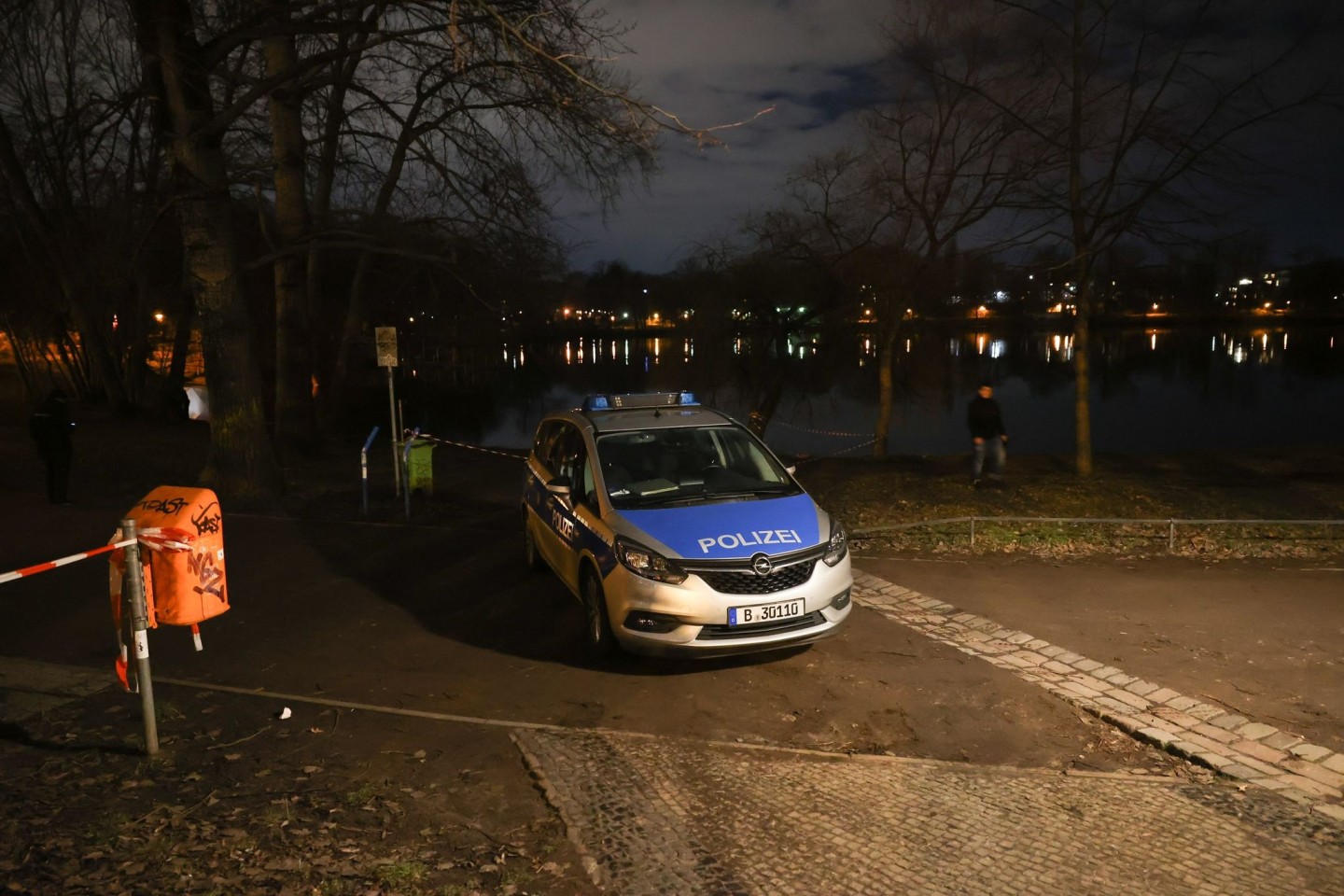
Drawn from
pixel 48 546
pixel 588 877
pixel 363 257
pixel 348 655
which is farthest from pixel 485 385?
pixel 588 877

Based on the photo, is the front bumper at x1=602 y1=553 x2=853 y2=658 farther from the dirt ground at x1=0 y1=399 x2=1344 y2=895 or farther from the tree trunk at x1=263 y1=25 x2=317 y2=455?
the tree trunk at x1=263 y1=25 x2=317 y2=455

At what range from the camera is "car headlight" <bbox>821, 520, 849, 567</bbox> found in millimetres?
6984

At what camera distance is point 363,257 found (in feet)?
68.1

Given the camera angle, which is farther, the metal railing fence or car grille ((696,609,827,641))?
the metal railing fence

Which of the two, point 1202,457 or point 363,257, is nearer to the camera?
point 1202,457

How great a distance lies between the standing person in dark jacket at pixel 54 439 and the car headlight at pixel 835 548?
11068 millimetres

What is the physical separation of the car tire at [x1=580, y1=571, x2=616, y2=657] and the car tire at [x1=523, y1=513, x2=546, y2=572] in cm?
216

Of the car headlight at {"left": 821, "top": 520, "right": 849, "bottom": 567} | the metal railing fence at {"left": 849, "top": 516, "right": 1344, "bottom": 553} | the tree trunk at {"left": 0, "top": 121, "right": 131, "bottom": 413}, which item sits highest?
the tree trunk at {"left": 0, "top": 121, "right": 131, "bottom": 413}

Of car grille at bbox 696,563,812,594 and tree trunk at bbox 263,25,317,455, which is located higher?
tree trunk at bbox 263,25,317,455

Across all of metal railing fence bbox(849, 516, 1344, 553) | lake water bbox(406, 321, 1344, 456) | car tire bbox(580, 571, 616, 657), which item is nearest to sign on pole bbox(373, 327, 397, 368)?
metal railing fence bbox(849, 516, 1344, 553)

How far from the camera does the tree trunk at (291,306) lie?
18281 mm

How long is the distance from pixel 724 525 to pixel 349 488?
34.8 ft

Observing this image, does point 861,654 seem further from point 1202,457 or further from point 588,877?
point 1202,457

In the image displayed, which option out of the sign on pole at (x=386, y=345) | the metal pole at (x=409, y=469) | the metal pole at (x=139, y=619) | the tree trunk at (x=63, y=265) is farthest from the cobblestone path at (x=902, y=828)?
the tree trunk at (x=63, y=265)
